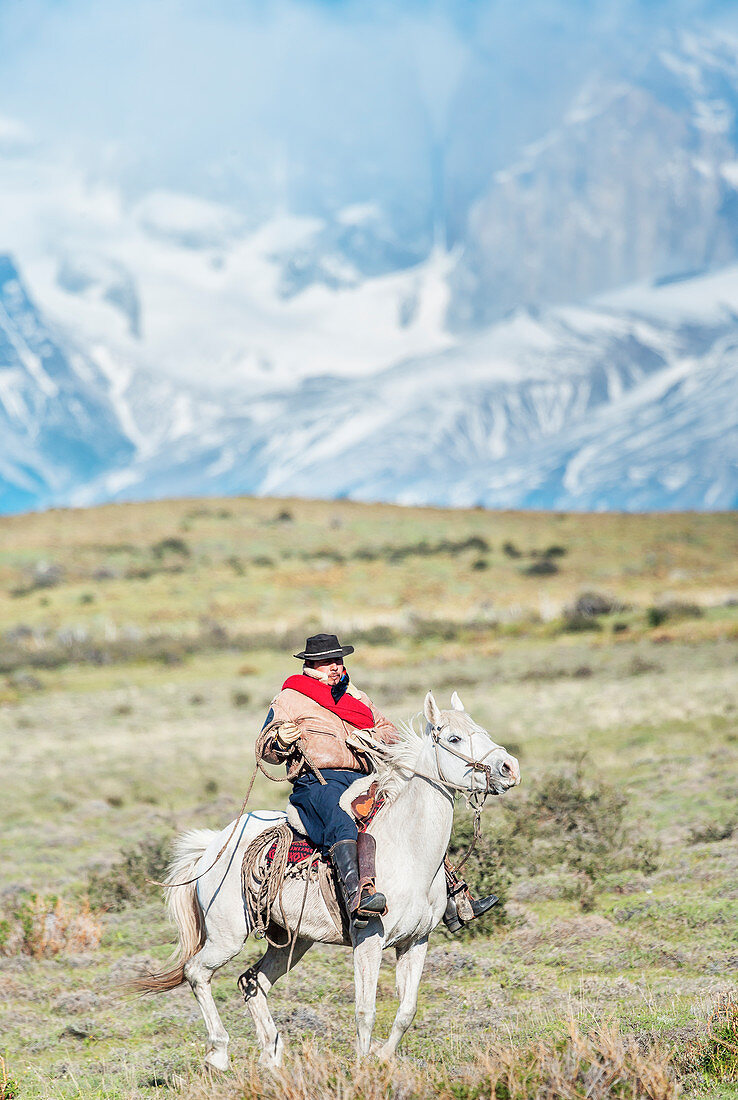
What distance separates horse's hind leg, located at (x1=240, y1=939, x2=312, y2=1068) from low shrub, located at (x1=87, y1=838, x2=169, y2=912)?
513cm

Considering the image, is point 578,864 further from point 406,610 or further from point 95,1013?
point 406,610

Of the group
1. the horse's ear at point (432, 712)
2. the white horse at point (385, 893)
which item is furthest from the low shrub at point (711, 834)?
the horse's ear at point (432, 712)

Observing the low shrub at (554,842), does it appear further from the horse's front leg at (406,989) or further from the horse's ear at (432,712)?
the horse's ear at (432,712)

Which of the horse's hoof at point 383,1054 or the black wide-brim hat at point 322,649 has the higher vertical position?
the black wide-brim hat at point 322,649

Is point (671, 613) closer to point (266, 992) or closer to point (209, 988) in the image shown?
point (266, 992)

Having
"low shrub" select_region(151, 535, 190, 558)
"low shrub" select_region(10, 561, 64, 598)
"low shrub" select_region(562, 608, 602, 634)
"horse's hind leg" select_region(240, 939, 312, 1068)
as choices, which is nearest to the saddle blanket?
"horse's hind leg" select_region(240, 939, 312, 1068)

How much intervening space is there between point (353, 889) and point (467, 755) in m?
1.06

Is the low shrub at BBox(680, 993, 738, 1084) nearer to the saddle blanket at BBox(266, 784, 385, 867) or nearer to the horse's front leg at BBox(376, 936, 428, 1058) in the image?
the horse's front leg at BBox(376, 936, 428, 1058)

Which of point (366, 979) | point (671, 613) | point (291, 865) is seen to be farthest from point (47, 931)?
point (671, 613)

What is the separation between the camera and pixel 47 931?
10672 mm

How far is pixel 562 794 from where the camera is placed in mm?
14391

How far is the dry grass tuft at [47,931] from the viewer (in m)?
10.6

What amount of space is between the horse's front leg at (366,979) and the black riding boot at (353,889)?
14 cm

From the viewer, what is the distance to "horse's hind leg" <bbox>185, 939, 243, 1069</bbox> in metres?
6.93
